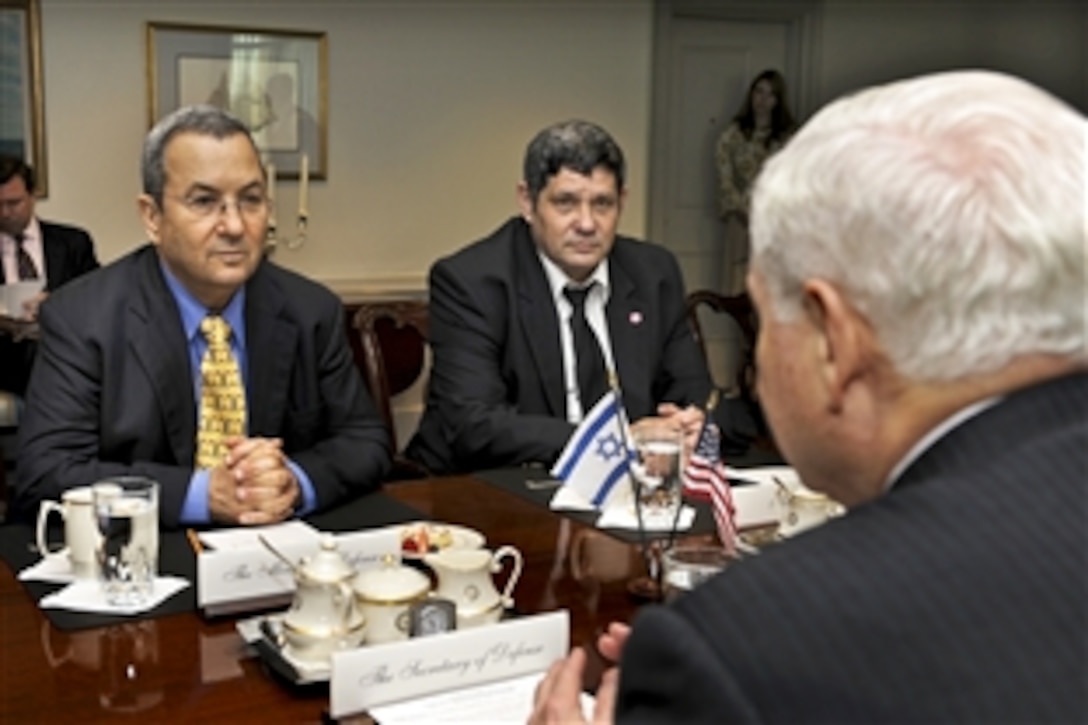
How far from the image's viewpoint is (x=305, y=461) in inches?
87.1

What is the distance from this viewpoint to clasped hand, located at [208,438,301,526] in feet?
6.74

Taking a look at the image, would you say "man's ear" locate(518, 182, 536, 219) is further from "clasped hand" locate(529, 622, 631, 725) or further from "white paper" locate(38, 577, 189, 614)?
"clasped hand" locate(529, 622, 631, 725)

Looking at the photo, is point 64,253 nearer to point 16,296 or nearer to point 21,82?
point 16,296

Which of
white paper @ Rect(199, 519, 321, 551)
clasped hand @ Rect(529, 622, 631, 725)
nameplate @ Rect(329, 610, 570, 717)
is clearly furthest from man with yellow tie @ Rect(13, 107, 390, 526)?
clasped hand @ Rect(529, 622, 631, 725)

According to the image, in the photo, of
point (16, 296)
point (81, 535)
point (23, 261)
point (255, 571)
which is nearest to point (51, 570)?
point (81, 535)

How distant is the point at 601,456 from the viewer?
84.5 inches

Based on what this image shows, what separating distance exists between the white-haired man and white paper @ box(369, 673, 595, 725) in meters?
0.53

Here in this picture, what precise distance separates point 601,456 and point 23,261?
3433 mm

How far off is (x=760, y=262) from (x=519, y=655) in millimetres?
708

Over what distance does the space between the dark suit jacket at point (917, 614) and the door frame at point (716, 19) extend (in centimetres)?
596

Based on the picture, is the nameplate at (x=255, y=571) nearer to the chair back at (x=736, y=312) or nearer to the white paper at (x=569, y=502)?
the white paper at (x=569, y=502)

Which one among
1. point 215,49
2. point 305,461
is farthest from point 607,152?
point 215,49

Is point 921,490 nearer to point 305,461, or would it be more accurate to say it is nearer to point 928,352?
point 928,352

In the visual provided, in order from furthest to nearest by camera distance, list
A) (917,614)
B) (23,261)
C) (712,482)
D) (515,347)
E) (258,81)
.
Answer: (258,81), (23,261), (515,347), (712,482), (917,614)
